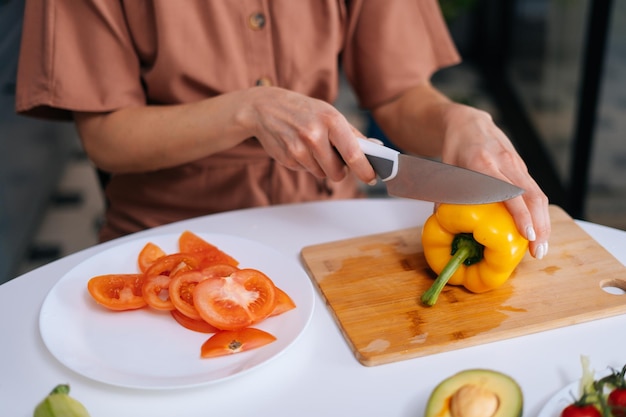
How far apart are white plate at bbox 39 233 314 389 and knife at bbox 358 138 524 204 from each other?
0.60 feet

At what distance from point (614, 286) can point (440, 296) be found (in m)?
0.24

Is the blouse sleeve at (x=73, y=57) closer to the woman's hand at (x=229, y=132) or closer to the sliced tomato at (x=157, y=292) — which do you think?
the woman's hand at (x=229, y=132)

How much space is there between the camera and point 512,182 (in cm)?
105

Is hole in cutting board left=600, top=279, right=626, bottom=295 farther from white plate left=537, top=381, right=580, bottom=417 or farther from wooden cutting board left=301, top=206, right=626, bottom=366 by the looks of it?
white plate left=537, top=381, right=580, bottom=417

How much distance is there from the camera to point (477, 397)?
2.43 ft

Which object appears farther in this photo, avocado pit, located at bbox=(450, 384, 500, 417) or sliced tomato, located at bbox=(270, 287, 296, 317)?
sliced tomato, located at bbox=(270, 287, 296, 317)

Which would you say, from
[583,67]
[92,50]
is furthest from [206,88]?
[583,67]

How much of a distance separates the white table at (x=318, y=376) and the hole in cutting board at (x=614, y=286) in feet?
0.22

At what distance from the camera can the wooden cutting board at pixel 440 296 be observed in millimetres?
912

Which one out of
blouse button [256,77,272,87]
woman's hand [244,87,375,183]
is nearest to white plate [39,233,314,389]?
woman's hand [244,87,375,183]

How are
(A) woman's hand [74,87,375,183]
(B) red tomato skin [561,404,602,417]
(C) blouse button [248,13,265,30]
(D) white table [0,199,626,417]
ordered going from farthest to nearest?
(C) blouse button [248,13,265,30] < (A) woman's hand [74,87,375,183] < (D) white table [0,199,626,417] < (B) red tomato skin [561,404,602,417]

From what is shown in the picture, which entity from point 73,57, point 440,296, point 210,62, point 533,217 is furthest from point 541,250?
point 73,57

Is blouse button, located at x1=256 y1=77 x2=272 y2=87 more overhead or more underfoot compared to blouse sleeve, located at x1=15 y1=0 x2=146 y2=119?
more underfoot

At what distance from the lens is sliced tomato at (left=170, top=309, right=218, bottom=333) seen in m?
0.93
